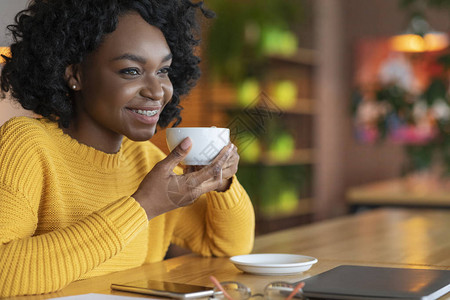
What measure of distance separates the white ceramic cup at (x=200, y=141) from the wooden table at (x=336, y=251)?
218 mm

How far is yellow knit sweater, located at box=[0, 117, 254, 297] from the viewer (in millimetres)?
1110

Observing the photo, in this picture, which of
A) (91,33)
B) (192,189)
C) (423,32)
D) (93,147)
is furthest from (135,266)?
(423,32)

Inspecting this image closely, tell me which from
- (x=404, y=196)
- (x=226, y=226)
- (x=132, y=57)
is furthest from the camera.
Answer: (x=404, y=196)

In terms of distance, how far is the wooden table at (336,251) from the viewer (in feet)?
3.98

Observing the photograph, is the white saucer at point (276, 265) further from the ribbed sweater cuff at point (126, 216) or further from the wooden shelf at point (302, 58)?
the wooden shelf at point (302, 58)

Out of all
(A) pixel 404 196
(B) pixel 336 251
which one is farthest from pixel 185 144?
(A) pixel 404 196

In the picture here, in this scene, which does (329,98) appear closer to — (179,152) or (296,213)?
(296,213)

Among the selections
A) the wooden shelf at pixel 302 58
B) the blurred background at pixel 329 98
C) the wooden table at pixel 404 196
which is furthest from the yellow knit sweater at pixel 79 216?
the wooden shelf at pixel 302 58

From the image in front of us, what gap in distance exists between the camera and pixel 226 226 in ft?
5.04

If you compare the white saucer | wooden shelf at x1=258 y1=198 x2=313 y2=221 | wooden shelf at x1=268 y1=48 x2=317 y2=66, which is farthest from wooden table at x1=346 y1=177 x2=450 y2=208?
the white saucer

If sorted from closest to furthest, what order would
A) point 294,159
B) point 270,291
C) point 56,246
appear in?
point 270,291 < point 56,246 < point 294,159

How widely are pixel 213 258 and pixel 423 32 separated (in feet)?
8.16

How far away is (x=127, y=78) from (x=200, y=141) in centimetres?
22

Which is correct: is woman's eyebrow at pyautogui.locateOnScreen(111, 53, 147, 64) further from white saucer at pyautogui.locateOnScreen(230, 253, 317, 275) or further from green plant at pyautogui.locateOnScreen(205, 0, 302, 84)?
green plant at pyautogui.locateOnScreen(205, 0, 302, 84)
